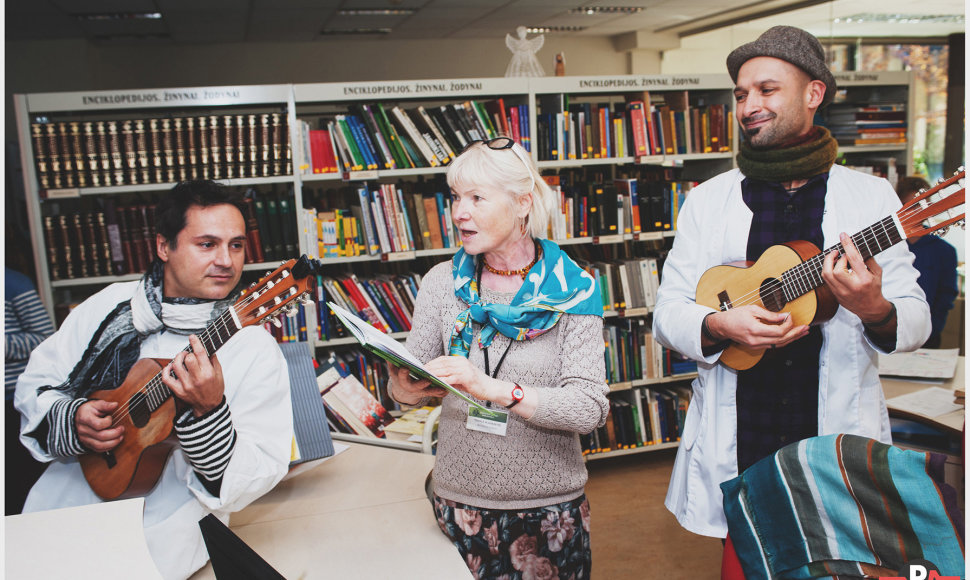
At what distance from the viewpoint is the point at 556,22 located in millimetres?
8633

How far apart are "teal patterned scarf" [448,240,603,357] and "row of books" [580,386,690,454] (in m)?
2.46

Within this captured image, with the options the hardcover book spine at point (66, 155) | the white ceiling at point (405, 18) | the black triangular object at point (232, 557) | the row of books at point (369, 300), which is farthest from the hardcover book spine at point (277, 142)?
the white ceiling at point (405, 18)

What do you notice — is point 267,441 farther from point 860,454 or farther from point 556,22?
point 556,22

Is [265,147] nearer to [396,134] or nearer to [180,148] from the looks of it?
[180,148]

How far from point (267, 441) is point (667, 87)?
9.99 feet

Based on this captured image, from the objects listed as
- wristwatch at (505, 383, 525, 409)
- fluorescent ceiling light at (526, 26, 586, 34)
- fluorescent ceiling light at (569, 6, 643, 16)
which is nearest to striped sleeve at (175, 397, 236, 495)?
wristwatch at (505, 383, 525, 409)

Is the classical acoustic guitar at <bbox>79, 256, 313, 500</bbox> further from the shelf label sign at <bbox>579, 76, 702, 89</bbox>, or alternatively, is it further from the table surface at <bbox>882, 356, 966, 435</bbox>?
the shelf label sign at <bbox>579, 76, 702, 89</bbox>

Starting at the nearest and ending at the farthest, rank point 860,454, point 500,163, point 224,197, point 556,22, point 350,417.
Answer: point 860,454, point 500,163, point 224,197, point 350,417, point 556,22

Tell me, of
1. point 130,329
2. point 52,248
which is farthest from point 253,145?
point 130,329

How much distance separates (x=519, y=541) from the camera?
1.56 meters

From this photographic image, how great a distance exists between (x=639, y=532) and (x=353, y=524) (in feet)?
6.46

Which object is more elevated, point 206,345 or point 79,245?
point 79,245

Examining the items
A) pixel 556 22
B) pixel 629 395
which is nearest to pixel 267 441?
pixel 629 395

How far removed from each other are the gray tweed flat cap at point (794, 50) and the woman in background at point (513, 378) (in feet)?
2.23
